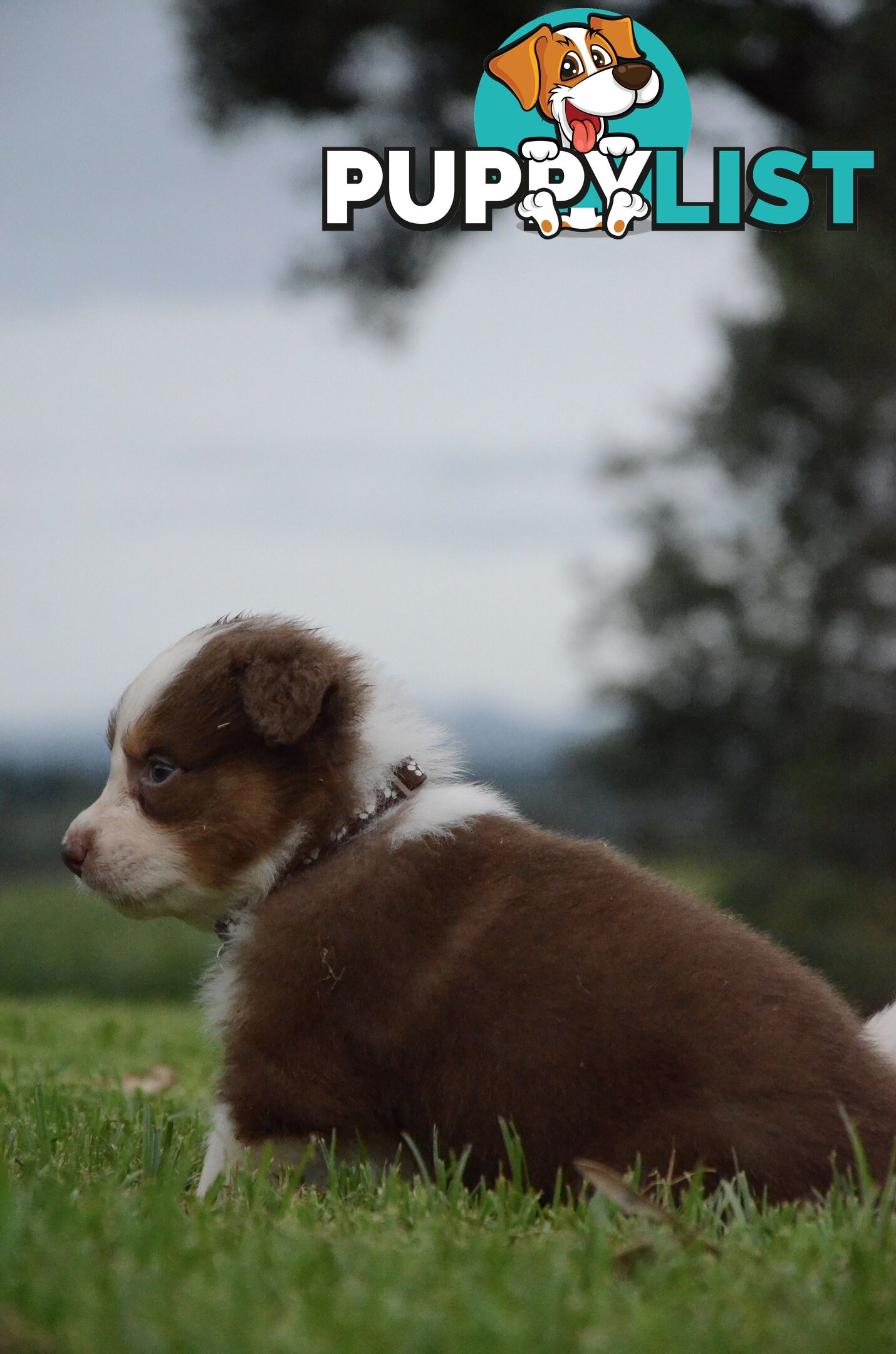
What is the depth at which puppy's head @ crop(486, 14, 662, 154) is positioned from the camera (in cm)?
783

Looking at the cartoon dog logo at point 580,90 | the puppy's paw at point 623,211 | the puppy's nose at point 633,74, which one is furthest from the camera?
the puppy's nose at point 633,74

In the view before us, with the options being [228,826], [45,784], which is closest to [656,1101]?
[228,826]

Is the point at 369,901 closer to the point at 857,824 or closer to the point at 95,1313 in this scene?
the point at 95,1313

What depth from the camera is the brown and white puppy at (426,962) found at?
329 cm

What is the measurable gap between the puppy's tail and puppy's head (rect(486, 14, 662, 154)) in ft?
17.5

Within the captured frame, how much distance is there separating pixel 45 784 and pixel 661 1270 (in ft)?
33.6

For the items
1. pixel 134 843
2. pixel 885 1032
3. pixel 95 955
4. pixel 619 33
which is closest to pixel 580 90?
pixel 619 33

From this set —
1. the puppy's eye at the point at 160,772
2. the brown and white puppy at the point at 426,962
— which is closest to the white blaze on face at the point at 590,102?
the brown and white puppy at the point at 426,962

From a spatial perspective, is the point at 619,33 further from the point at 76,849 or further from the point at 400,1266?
the point at 400,1266

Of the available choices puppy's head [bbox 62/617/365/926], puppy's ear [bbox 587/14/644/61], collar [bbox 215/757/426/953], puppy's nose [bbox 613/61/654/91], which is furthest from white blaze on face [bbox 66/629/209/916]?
puppy's ear [bbox 587/14/644/61]

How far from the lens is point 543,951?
11.3 feet

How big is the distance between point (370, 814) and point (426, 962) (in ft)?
1.63

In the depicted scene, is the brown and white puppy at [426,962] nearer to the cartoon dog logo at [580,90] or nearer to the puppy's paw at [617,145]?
the cartoon dog logo at [580,90]

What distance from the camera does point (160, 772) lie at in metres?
3.92
